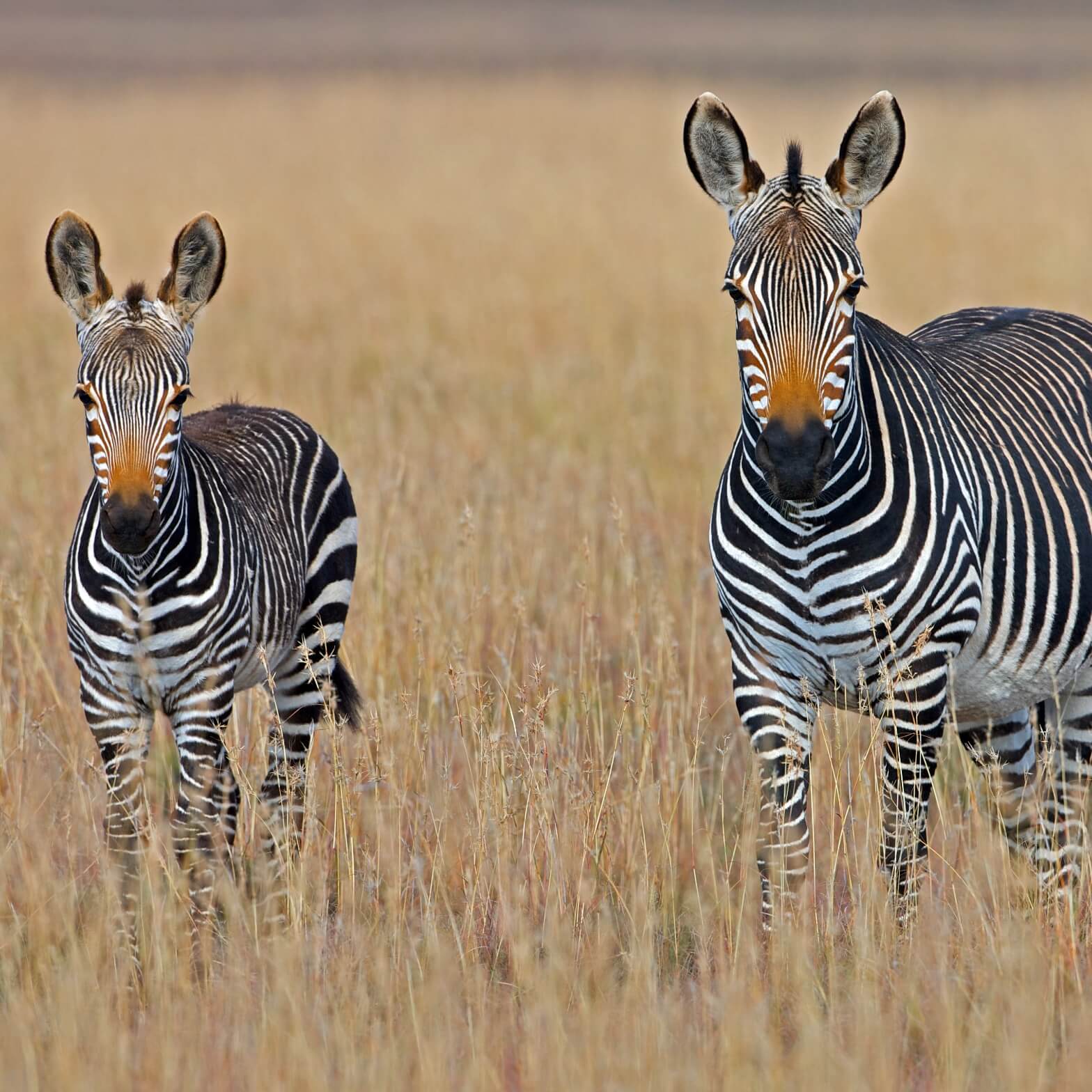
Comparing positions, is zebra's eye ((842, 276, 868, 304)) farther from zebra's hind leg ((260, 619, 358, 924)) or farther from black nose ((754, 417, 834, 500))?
zebra's hind leg ((260, 619, 358, 924))

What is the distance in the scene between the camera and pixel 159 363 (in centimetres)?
534

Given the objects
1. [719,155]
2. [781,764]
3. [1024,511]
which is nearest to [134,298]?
[719,155]

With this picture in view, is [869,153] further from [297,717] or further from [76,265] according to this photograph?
[297,717]

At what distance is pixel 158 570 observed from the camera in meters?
5.48

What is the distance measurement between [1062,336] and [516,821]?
3052mm

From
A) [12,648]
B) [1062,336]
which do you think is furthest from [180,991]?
[1062,336]

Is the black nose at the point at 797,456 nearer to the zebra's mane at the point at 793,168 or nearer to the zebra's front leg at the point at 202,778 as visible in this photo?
the zebra's mane at the point at 793,168

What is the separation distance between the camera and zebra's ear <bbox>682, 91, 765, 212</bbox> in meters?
5.16

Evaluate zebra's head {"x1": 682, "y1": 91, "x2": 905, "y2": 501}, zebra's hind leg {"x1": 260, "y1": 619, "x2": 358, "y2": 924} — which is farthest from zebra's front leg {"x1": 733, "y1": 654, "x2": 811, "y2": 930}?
zebra's hind leg {"x1": 260, "y1": 619, "x2": 358, "y2": 924}

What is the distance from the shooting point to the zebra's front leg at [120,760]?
5434 mm

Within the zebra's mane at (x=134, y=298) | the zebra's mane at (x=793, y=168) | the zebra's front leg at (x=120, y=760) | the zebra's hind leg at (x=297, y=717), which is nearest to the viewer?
the zebra's mane at (x=793, y=168)

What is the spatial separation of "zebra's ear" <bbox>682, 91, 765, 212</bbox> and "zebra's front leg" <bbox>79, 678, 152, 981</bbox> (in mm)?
2719

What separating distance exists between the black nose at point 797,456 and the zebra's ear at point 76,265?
250 centimetres

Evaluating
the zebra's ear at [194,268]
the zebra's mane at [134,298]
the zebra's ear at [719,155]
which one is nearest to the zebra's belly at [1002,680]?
the zebra's ear at [719,155]
